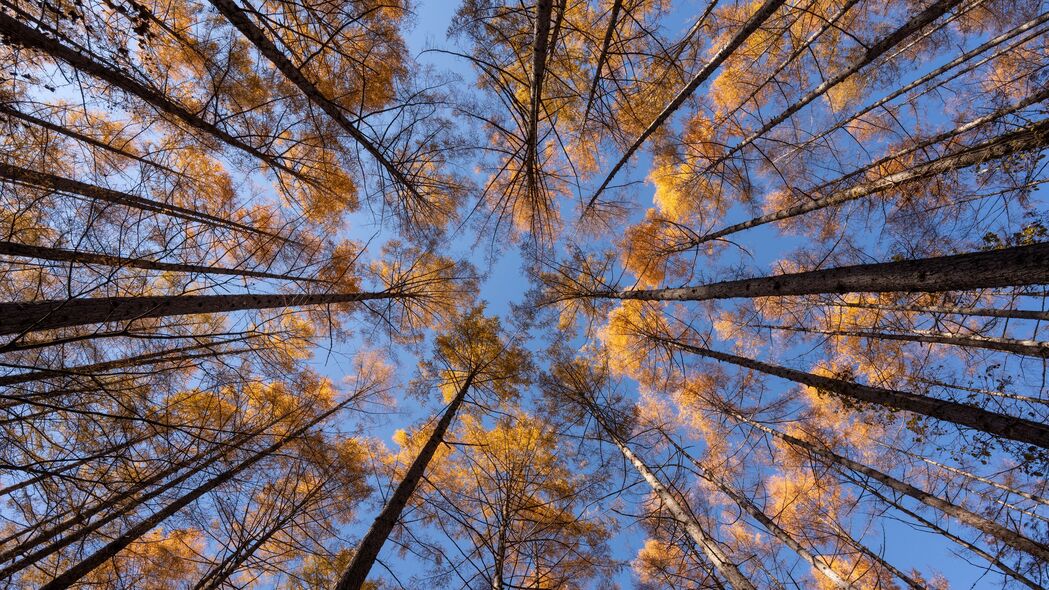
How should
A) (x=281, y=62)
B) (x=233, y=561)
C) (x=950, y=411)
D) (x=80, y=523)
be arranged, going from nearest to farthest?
(x=281, y=62), (x=80, y=523), (x=950, y=411), (x=233, y=561)

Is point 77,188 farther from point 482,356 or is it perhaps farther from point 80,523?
point 482,356

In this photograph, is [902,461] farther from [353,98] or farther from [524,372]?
[353,98]

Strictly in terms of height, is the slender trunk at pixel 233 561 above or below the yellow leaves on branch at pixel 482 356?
below

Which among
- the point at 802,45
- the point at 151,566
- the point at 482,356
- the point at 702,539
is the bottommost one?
the point at 151,566

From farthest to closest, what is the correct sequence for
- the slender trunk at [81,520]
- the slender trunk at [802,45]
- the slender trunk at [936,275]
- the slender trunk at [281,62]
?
the slender trunk at [802,45], the slender trunk at [81,520], the slender trunk at [281,62], the slender trunk at [936,275]

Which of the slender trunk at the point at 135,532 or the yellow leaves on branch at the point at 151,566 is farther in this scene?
the yellow leaves on branch at the point at 151,566

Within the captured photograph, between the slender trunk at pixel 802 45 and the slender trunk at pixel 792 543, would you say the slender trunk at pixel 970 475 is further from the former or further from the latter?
the slender trunk at pixel 802 45

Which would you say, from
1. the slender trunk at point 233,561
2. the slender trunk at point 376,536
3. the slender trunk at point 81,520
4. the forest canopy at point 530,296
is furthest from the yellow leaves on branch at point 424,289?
the slender trunk at point 81,520

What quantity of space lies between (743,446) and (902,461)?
3.57m

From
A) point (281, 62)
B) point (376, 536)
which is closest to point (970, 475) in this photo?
point (376, 536)

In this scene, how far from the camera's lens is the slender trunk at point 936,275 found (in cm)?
242

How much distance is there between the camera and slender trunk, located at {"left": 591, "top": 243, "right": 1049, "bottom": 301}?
242 cm

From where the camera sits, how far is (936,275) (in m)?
2.78

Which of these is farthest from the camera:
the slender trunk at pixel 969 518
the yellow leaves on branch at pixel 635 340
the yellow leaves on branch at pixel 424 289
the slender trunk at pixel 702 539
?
the yellow leaves on branch at pixel 635 340
